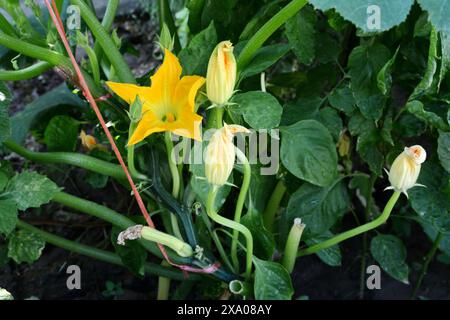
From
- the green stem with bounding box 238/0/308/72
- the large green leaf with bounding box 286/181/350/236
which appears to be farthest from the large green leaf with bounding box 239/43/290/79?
the large green leaf with bounding box 286/181/350/236

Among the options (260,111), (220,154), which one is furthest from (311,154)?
(220,154)

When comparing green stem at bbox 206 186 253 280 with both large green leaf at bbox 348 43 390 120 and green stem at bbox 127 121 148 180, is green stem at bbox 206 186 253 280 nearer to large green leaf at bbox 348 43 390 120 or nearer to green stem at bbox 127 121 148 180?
green stem at bbox 127 121 148 180

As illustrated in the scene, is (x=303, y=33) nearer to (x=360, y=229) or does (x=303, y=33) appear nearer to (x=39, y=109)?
(x=360, y=229)

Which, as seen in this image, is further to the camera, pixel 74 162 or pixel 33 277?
pixel 33 277
